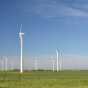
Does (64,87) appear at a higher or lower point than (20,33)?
lower

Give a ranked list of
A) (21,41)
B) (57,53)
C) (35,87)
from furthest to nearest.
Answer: (57,53) < (21,41) < (35,87)

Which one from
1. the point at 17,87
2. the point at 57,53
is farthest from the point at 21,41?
the point at 17,87

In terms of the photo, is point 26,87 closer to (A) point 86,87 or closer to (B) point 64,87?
(B) point 64,87

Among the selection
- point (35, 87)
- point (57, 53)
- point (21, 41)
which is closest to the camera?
point (35, 87)

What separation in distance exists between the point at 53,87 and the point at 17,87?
185 inches

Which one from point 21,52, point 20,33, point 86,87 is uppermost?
point 20,33

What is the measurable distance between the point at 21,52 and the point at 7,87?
3705cm

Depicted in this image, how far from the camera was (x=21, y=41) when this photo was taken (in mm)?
79062

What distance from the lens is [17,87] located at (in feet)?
139

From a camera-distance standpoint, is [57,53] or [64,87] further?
[57,53]

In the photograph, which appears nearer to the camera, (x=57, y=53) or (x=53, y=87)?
(x=53, y=87)

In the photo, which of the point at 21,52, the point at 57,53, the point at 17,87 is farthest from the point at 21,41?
the point at 17,87

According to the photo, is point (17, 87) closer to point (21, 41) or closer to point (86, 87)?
point (86, 87)

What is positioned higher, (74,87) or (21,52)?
(21,52)
